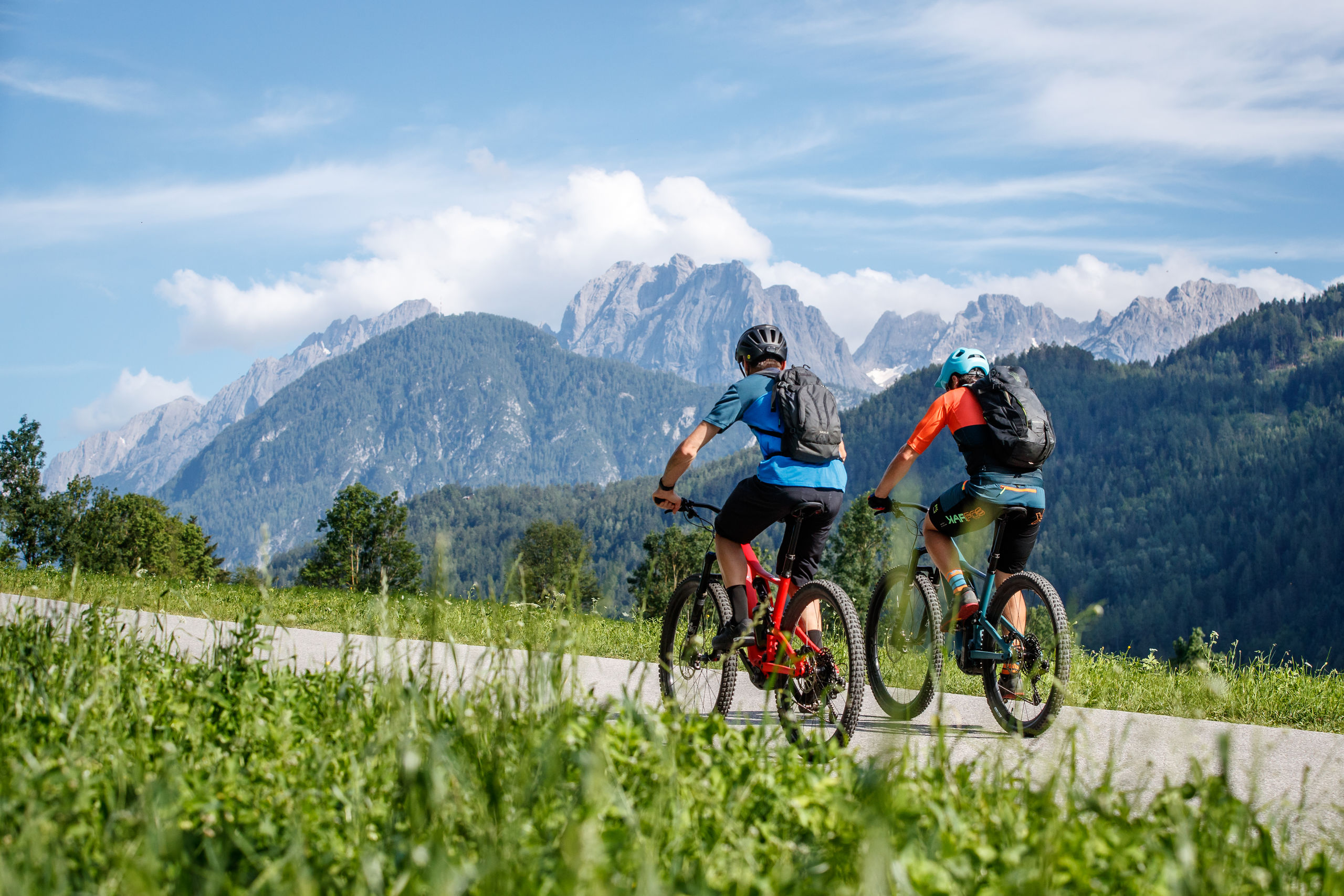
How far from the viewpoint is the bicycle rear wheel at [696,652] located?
5.41 meters

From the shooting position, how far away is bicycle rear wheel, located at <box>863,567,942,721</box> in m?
5.37

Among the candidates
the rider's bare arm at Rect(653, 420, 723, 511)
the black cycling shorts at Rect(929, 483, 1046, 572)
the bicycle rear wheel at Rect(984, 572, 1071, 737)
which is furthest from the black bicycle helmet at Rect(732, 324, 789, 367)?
the bicycle rear wheel at Rect(984, 572, 1071, 737)

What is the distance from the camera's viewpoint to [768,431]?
549cm

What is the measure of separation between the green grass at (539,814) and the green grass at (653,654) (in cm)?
35

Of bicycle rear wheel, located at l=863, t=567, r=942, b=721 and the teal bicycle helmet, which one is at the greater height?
the teal bicycle helmet

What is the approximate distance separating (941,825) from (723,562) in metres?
3.29

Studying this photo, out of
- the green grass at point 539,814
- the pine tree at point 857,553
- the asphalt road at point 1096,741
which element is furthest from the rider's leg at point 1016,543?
the pine tree at point 857,553

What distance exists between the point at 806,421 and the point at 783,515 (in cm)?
55

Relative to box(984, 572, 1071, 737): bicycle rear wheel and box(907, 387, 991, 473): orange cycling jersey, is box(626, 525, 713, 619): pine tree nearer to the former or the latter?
box(907, 387, 991, 473): orange cycling jersey

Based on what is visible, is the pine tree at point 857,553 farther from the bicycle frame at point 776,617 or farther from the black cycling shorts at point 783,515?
the black cycling shorts at point 783,515

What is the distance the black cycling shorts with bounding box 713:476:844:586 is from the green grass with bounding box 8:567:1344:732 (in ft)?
3.51

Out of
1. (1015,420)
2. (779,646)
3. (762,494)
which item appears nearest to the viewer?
(779,646)

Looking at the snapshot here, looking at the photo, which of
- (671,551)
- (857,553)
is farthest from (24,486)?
(857,553)

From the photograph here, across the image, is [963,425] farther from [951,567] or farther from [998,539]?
[951,567]
